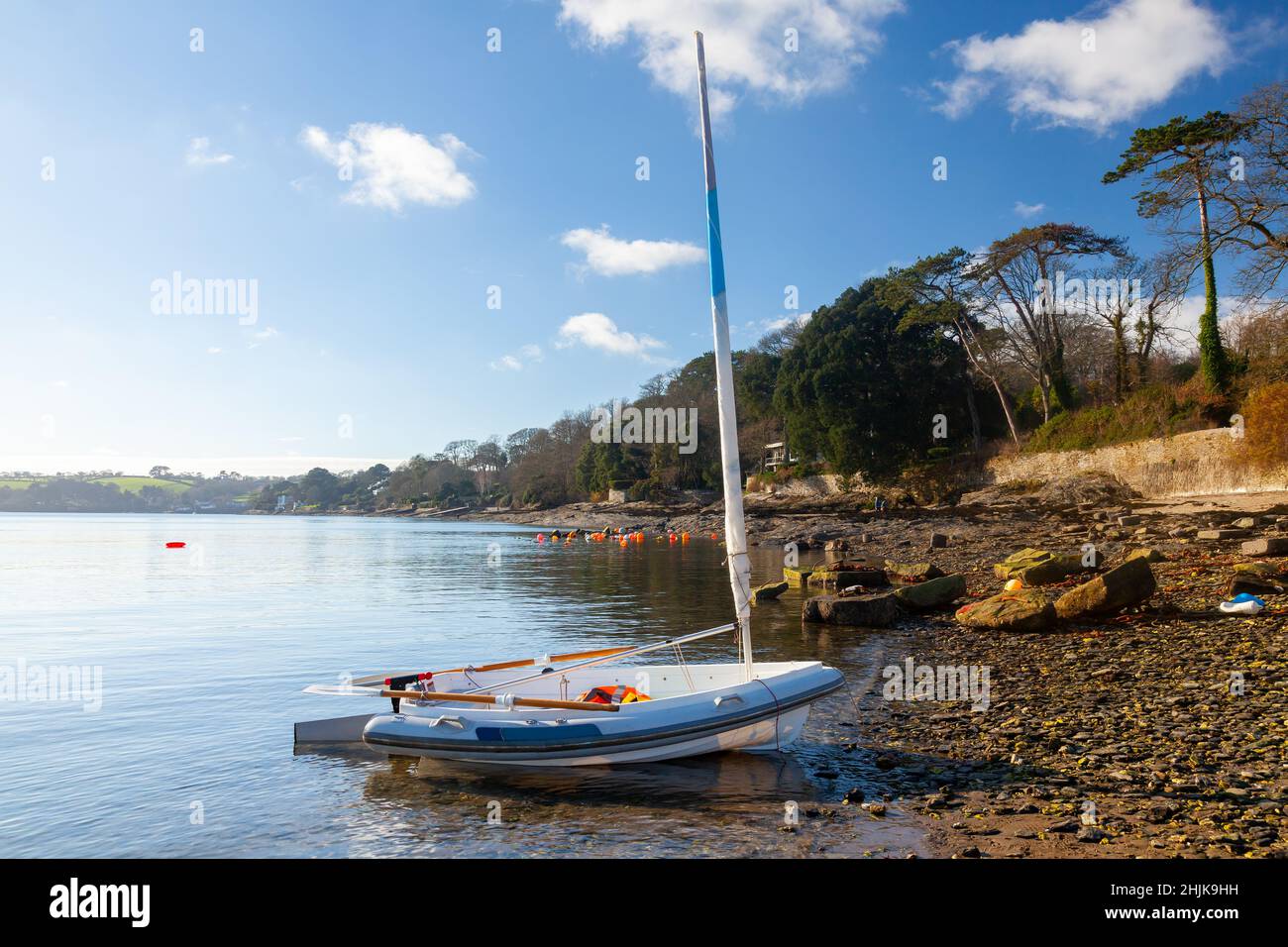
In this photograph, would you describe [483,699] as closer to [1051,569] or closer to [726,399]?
[726,399]

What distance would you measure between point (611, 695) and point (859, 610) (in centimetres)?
976

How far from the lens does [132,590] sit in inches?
1341

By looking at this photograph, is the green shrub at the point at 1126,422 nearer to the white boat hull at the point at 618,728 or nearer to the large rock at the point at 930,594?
the large rock at the point at 930,594

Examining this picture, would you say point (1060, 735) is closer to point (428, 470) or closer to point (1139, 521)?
point (1139, 521)

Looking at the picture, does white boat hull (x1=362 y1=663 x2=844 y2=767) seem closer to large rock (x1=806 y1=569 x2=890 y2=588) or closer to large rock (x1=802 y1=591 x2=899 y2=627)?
large rock (x1=802 y1=591 x2=899 y2=627)

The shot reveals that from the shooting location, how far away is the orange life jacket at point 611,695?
34.1ft

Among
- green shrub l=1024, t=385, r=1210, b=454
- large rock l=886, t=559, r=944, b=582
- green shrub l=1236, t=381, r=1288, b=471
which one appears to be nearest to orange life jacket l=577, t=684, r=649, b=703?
large rock l=886, t=559, r=944, b=582

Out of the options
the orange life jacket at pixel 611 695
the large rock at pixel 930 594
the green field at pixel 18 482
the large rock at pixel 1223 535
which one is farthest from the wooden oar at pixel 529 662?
the green field at pixel 18 482

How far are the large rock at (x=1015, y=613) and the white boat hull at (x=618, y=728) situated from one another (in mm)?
7129

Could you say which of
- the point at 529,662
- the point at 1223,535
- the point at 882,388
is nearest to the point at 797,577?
the point at 1223,535

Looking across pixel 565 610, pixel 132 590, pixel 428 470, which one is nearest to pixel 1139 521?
pixel 565 610

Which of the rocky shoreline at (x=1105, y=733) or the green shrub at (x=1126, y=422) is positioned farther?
the green shrub at (x=1126, y=422)

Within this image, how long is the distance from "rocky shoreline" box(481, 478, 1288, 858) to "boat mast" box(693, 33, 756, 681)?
2.35 m
